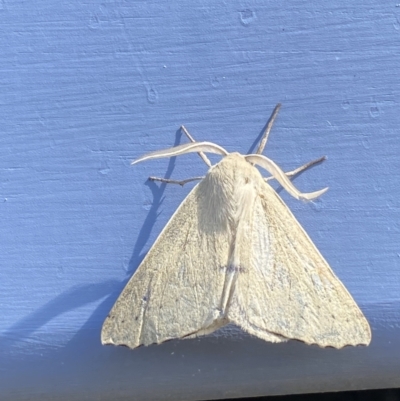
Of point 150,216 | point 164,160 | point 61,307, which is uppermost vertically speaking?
point 164,160

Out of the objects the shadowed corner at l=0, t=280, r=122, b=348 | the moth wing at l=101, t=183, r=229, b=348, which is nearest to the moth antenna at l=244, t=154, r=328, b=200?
the moth wing at l=101, t=183, r=229, b=348

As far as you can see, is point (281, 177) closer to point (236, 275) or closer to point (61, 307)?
point (236, 275)

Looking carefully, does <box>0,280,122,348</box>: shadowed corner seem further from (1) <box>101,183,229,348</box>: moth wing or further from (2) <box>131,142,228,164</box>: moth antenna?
(2) <box>131,142,228,164</box>: moth antenna

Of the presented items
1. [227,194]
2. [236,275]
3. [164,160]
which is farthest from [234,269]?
[164,160]

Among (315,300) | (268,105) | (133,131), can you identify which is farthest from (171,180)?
(315,300)

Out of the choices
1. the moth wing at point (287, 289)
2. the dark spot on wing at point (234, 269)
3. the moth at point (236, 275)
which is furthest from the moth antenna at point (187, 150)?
the dark spot on wing at point (234, 269)

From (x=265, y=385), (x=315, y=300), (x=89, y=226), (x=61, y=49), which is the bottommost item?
(x=265, y=385)

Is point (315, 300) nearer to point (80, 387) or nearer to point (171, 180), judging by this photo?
point (171, 180)
